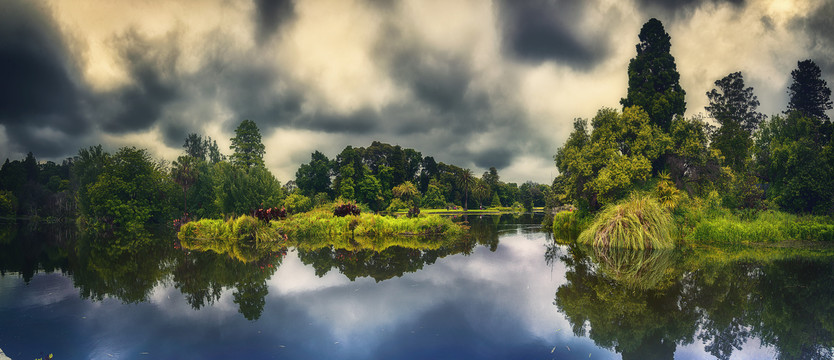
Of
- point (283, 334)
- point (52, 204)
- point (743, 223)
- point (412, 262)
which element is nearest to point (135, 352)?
point (283, 334)

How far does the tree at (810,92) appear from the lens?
33406mm

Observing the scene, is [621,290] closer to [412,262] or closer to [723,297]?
[723,297]

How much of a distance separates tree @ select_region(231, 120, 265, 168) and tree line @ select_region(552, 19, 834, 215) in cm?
4559

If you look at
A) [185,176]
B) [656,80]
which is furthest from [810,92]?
[185,176]

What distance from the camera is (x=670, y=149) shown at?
20938 millimetres

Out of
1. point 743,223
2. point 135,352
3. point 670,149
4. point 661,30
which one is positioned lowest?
point 135,352

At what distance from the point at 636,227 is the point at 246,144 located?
52966 mm

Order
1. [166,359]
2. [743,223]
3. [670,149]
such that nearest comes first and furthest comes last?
[166,359], [743,223], [670,149]

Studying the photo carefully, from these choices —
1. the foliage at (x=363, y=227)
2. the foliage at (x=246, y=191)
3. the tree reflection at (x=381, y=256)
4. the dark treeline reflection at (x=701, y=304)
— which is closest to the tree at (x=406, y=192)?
the foliage at (x=246, y=191)

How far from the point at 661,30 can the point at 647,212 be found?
1591 cm

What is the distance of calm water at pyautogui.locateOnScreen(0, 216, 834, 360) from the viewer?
5.38 metres

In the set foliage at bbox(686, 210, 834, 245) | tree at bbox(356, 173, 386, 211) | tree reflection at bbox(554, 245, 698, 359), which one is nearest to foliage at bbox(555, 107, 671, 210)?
foliage at bbox(686, 210, 834, 245)

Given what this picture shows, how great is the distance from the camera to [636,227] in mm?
15312

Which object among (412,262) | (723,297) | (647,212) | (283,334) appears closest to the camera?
(283,334)
